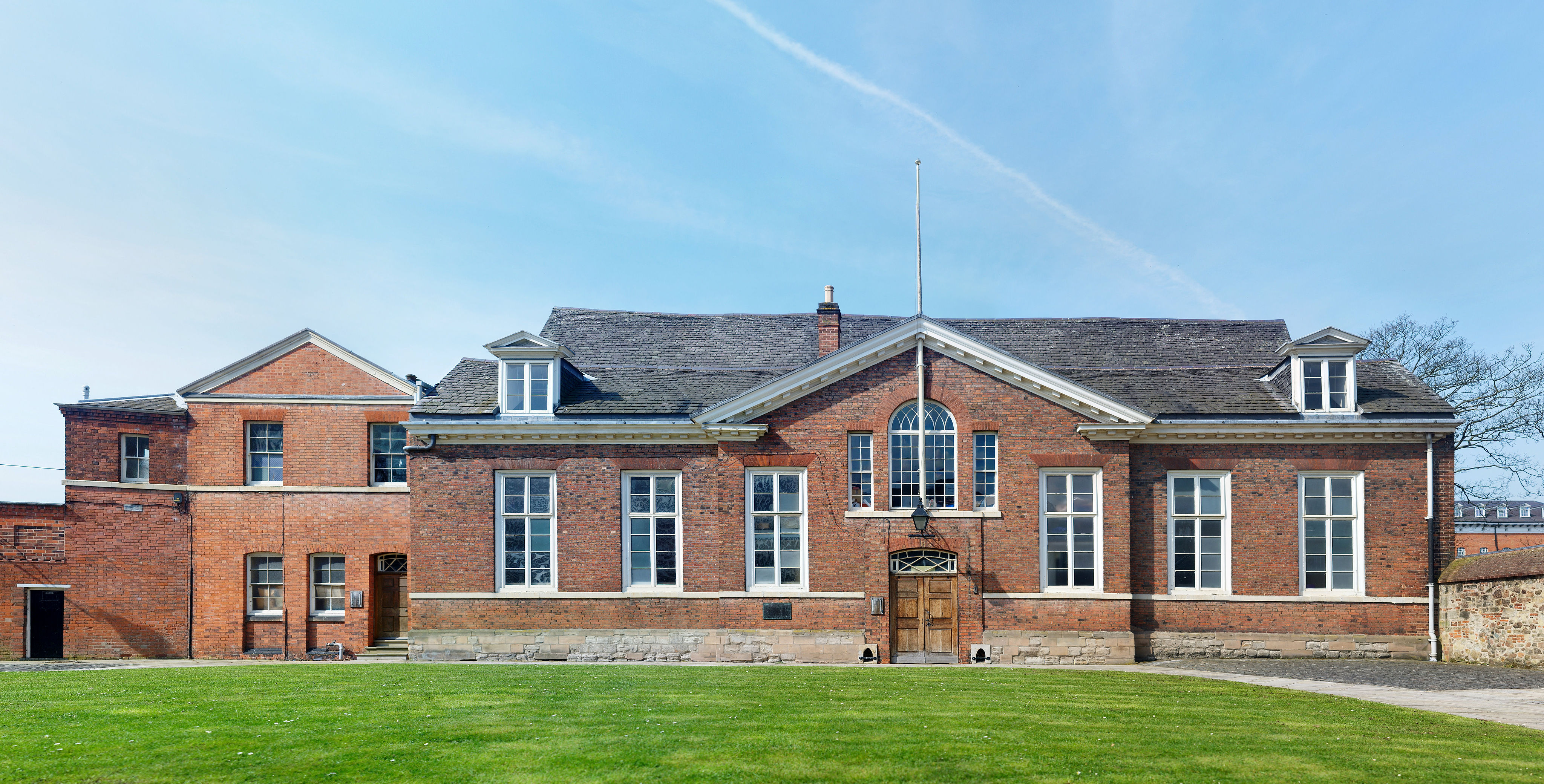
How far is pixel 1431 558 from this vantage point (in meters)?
20.3

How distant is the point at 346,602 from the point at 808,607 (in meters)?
11.8

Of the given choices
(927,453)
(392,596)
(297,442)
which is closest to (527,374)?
(297,442)

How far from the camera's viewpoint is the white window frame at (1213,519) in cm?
2062

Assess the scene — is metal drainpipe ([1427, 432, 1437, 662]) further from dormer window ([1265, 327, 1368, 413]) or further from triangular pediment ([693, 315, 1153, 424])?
triangular pediment ([693, 315, 1153, 424])

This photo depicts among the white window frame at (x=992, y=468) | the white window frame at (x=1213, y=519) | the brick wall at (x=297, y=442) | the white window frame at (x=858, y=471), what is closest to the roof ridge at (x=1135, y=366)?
the white window frame at (x=1213, y=519)

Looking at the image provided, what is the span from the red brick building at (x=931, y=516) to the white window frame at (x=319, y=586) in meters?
3.53

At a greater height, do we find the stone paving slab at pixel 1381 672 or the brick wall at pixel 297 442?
the brick wall at pixel 297 442

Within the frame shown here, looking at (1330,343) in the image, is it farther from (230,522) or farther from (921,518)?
(230,522)

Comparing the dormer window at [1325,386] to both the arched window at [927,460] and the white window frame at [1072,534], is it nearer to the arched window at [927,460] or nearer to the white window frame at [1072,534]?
the white window frame at [1072,534]

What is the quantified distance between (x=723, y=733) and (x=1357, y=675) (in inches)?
557

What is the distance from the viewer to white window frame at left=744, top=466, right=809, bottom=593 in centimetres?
2067

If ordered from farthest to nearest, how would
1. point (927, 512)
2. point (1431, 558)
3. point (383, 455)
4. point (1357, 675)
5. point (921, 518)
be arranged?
point (383, 455)
point (1431, 558)
point (927, 512)
point (921, 518)
point (1357, 675)

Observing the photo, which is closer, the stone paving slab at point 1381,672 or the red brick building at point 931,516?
the stone paving slab at point 1381,672

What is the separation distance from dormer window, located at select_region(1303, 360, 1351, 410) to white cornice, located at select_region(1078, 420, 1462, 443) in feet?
1.85
